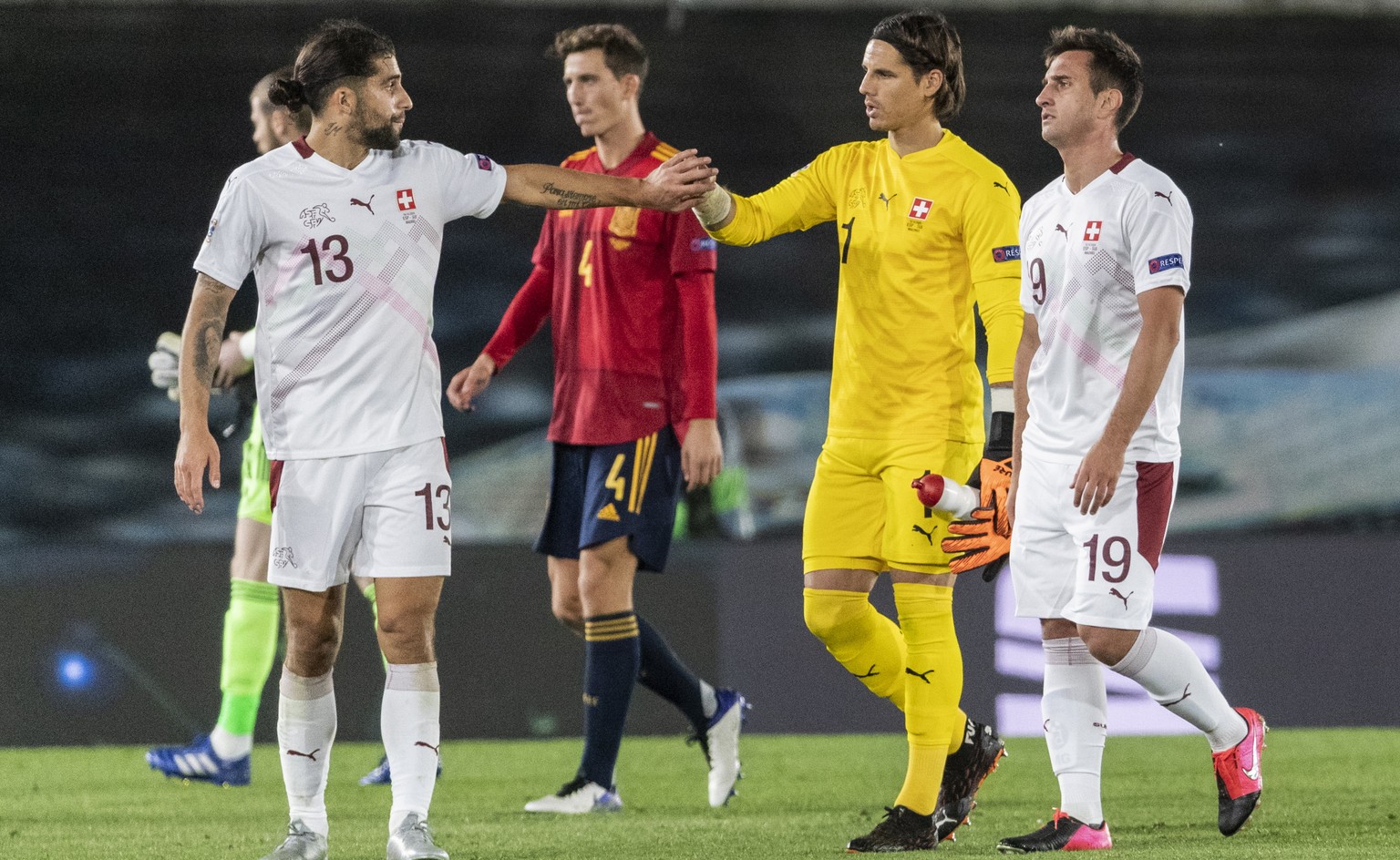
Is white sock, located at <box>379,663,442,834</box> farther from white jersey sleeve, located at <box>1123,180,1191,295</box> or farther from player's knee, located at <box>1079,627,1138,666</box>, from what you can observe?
white jersey sleeve, located at <box>1123,180,1191,295</box>

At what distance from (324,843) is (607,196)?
4.90 feet

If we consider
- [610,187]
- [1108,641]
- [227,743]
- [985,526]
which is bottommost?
[227,743]

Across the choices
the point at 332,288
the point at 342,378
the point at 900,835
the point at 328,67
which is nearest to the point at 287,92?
the point at 328,67

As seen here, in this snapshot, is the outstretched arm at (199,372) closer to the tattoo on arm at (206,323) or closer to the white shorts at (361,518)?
the tattoo on arm at (206,323)

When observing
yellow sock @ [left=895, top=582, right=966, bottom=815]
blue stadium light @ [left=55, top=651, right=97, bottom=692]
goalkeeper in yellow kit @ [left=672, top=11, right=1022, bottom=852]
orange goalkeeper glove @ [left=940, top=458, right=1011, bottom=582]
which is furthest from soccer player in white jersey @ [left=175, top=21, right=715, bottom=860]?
blue stadium light @ [left=55, top=651, right=97, bottom=692]

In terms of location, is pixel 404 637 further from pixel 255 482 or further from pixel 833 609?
pixel 255 482

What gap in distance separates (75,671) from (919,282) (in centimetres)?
421

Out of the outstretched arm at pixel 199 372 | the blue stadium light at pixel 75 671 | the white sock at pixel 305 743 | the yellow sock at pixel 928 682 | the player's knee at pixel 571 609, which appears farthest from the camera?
the blue stadium light at pixel 75 671

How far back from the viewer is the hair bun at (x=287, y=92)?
11.8ft

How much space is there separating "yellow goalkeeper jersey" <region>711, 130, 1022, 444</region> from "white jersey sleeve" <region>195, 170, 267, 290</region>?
1112 mm

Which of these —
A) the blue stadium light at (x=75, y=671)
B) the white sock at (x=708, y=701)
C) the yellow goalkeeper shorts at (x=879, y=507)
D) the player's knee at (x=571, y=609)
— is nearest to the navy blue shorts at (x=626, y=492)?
the player's knee at (x=571, y=609)

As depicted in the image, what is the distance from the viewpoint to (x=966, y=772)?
4254 mm

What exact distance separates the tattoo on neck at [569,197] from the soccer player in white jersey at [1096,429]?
972mm

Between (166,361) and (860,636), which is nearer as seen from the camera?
(860,636)
